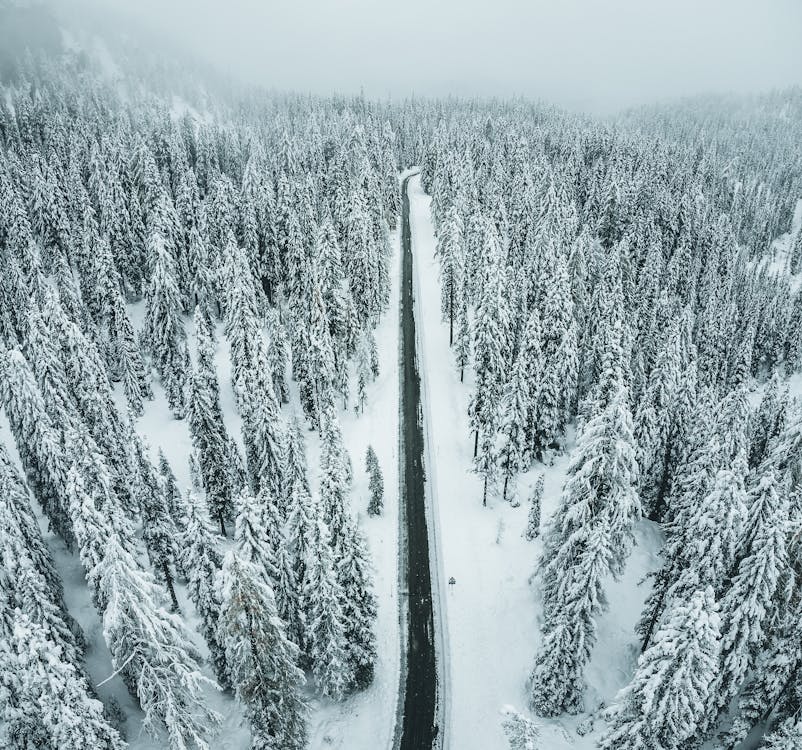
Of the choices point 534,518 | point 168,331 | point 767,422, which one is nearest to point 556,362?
point 534,518

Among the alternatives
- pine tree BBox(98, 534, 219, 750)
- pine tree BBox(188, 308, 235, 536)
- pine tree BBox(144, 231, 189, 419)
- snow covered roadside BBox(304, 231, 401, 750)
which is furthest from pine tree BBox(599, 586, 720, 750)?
pine tree BBox(144, 231, 189, 419)

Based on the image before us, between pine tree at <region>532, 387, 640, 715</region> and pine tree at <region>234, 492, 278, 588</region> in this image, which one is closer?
pine tree at <region>234, 492, 278, 588</region>

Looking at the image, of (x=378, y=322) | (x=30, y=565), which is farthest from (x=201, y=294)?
(x=30, y=565)

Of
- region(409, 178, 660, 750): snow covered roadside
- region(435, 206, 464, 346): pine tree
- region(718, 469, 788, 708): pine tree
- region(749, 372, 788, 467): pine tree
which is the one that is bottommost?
region(409, 178, 660, 750): snow covered roadside

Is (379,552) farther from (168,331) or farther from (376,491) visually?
(168,331)

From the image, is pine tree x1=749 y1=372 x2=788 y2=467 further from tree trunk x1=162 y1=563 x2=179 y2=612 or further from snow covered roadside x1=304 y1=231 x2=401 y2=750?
tree trunk x1=162 y1=563 x2=179 y2=612

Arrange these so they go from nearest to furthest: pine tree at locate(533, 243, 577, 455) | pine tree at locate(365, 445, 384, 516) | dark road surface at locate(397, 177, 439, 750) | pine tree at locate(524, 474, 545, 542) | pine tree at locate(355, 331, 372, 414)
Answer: dark road surface at locate(397, 177, 439, 750)
pine tree at locate(524, 474, 545, 542)
pine tree at locate(365, 445, 384, 516)
pine tree at locate(533, 243, 577, 455)
pine tree at locate(355, 331, 372, 414)

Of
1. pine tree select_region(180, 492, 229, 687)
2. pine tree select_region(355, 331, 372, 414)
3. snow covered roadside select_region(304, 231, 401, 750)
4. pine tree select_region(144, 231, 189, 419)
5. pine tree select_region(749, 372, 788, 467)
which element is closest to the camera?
pine tree select_region(180, 492, 229, 687)
